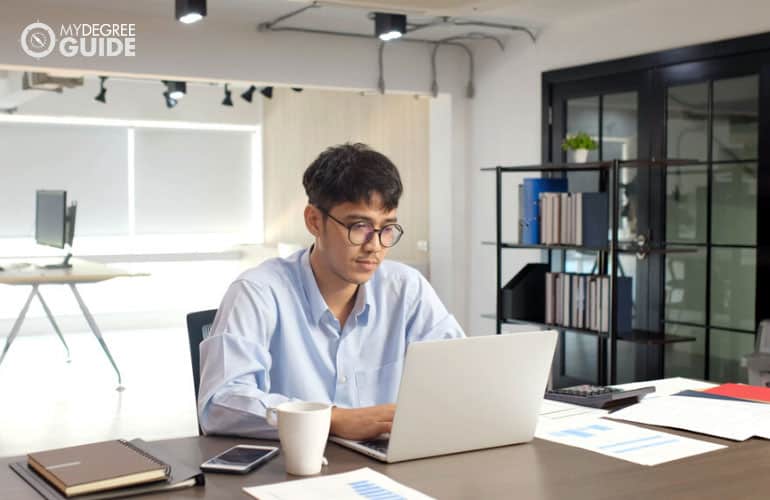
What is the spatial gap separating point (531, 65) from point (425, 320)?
4656 millimetres

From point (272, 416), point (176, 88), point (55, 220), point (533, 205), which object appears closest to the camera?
point (272, 416)

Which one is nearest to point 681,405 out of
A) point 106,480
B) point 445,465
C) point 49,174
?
point 445,465

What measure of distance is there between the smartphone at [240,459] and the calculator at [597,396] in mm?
845

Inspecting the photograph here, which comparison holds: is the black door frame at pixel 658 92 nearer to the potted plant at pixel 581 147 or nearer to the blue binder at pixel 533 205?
the potted plant at pixel 581 147

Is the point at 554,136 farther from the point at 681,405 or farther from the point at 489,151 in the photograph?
the point at 681,405

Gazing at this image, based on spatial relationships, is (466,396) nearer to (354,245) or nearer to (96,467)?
(354,245)

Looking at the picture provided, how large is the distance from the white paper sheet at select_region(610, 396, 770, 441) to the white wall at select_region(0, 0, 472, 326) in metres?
4.44

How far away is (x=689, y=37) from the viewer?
5.45 meters

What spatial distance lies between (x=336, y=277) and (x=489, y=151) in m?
4.97

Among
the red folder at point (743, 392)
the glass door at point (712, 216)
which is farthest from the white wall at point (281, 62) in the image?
the red folder at point (743, 392)

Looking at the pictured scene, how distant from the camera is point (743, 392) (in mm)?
2367

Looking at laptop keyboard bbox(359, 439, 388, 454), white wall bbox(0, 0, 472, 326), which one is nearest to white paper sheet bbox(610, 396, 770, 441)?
laptop keyboard bbox(359, 439, 388, 454)

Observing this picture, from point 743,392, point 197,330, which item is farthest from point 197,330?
point 743,392

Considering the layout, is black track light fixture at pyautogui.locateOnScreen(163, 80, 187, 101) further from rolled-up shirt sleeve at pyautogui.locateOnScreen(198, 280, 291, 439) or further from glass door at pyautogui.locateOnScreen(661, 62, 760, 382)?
rolled-up shirt sleeve at pyautogui.locateOnScreen(198, 280, 291, 439)
